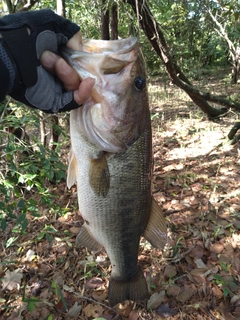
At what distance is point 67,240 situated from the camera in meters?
3.41

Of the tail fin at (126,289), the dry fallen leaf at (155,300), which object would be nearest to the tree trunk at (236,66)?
the dry fallen leaf at (155,300)

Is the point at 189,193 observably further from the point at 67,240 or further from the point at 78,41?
the point at 78,41

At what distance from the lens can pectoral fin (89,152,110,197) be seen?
183 centimetres

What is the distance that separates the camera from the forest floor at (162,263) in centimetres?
262

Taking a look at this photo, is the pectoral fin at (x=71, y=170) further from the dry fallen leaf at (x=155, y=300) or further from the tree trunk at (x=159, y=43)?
the tree trunk at (x=159, y=43)

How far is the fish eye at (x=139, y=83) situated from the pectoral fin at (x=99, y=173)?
0.47 m

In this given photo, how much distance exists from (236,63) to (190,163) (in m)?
10.3

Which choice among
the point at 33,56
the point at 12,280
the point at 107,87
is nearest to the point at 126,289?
the point at 12,280

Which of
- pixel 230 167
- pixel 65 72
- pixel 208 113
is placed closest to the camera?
pixel 65 72

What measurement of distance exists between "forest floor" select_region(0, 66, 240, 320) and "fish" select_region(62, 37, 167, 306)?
0.70m

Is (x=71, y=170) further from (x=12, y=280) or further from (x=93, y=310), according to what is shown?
(x=12, y=280)

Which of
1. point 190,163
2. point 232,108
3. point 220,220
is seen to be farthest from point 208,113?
point 220,220

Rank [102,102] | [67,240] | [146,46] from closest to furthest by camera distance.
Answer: [102,102] → [67,240] → [146,46]

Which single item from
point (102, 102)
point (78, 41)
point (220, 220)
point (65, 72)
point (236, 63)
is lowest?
point (236, 63)
